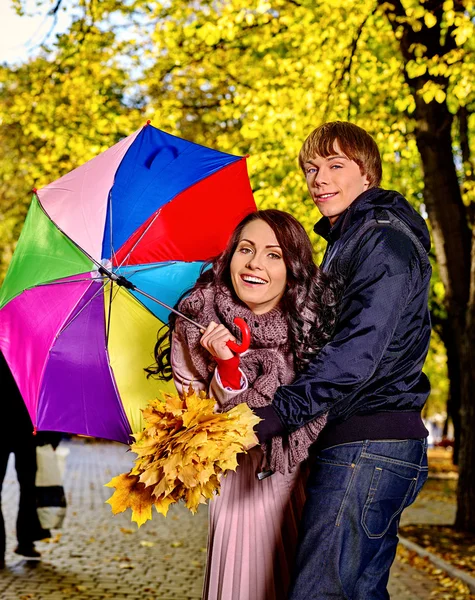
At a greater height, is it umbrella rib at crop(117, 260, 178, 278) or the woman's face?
umbrella rib at crop(117, 260, 178, 278)

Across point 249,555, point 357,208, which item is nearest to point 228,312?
point 357,208

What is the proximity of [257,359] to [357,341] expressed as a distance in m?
0.56

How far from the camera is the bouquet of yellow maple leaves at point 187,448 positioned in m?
2.88

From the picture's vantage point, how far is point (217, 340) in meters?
3.19

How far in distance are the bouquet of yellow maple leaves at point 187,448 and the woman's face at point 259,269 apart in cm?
53

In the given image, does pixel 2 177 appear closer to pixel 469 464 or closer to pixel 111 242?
pixel 469 464

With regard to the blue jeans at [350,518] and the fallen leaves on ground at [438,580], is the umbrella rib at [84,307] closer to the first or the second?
the blue jeans at [350,518]

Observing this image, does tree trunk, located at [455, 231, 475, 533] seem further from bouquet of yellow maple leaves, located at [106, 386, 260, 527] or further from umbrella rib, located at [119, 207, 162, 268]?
bouquet of yellow maple leaves, located at [106, 386, 260, 527]

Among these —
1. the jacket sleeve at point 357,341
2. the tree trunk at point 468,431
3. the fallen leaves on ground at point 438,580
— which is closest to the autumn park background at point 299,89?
the tree trunk at point 468,431

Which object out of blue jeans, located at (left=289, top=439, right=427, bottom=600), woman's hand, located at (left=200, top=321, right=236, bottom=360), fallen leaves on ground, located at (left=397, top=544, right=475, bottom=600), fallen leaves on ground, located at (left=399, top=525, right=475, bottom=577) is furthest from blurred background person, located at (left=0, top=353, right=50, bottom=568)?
blue jeans, located at (left=289, top=439, right=427, bottom=600)

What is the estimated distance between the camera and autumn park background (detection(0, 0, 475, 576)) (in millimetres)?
9805

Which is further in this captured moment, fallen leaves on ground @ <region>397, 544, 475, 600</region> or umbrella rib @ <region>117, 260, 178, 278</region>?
fallen leaves on ground @ <region>397, 544, 475, 600</region>

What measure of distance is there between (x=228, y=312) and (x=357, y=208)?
62 centimetres

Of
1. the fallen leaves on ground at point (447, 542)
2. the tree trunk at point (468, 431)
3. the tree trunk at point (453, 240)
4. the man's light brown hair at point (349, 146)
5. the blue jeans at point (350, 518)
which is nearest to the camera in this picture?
the blue jeans at point (350, 518)
